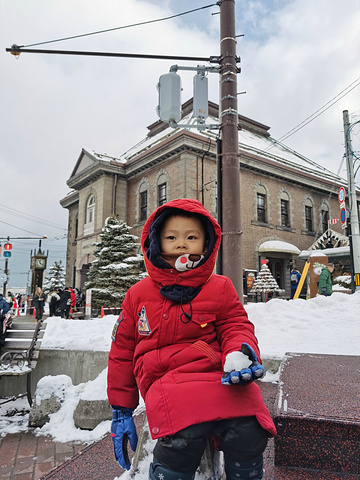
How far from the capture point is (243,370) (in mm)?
1591

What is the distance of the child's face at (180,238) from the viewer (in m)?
2.15

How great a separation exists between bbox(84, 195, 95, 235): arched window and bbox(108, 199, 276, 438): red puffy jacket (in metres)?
23.3

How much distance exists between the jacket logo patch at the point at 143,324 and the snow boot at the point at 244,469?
0.76 m

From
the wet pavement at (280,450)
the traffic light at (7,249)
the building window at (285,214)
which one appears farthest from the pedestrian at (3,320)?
the traffic light at (7,249)

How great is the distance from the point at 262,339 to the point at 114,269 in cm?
1313

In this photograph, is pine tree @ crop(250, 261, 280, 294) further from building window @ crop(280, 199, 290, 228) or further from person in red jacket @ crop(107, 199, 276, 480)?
person in red jacket @ crop(107, 199, 276, 480)

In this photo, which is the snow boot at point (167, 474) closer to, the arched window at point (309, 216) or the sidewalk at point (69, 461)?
the sidewalk at point (69, 461)

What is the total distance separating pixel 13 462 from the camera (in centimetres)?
360

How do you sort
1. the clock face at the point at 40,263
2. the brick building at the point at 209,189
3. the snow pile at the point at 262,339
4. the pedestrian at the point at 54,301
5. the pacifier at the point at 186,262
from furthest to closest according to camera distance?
1. the clock face at the point at 40,263
2. the brick building at the point at 209,189
3. the pedestrian at the point at 54,301
4. the snow pile at the point at 262,339
5. the pacifier at the point at 186,262

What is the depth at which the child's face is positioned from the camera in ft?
7.05

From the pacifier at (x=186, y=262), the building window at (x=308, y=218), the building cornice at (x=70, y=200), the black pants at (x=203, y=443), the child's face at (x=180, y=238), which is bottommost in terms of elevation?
the black pants at (x=203, y=443)

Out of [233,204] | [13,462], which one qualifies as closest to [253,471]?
[13,462]

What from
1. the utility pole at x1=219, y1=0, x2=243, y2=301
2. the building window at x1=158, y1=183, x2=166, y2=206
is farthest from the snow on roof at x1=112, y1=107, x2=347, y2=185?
the utility pole at x1=219, y1=0, x2=243, y2=301

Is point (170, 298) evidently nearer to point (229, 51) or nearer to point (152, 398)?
point (152, 398)
